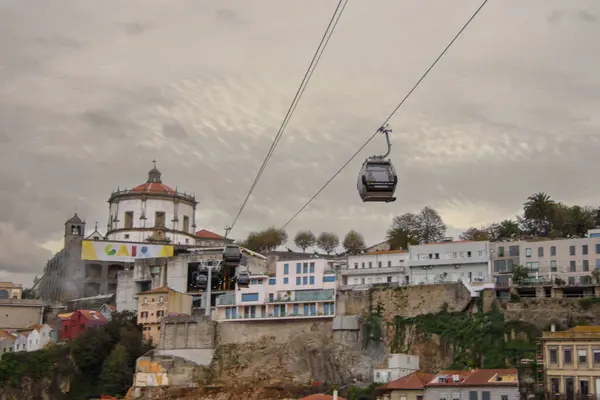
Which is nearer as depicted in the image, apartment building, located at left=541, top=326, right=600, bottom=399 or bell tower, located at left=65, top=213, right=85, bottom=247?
apartment building, located at left=541, top=326, right=600, bottom=399

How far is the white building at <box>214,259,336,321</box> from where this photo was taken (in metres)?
86.5

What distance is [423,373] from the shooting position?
73.8 metres

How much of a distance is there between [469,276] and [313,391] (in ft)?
57.8

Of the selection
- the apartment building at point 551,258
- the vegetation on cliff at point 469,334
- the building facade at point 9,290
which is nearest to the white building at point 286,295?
the vegetation on cliff at point 469,334

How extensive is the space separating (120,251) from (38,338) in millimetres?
14140

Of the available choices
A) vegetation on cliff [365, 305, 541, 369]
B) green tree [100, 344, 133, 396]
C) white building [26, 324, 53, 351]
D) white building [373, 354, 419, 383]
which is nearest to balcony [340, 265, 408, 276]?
vegetation on cliff [365, 305, 541, 369]

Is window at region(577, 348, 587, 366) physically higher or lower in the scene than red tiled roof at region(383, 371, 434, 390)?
higher

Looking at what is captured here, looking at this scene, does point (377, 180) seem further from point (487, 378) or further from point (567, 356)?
point (487, 378)

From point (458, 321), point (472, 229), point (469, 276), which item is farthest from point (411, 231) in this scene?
point (458, 321)

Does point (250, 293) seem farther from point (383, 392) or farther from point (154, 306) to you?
point (383, 392)

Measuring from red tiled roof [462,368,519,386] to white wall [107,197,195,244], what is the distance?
206 feet

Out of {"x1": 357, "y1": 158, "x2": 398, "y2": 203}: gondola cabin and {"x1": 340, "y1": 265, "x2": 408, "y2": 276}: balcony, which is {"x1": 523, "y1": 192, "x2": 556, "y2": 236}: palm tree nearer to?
{"x1": 340, "y1": 265, "x2": 408, "y2": 276}: balcony

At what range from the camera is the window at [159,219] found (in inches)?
4802

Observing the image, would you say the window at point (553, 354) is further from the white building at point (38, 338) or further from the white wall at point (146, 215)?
the white wall at point (146, 215)
